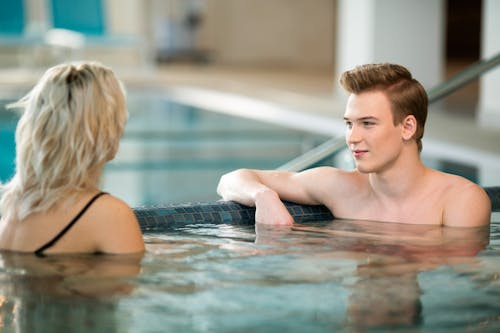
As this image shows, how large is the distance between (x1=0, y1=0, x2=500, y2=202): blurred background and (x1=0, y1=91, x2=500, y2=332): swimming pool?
3064 mm

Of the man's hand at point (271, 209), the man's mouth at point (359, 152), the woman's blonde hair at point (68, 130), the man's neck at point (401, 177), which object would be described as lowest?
the man's hand at point (271, 209)

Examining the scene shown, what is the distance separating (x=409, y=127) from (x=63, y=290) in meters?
1.31

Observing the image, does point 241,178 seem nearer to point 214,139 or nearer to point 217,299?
point 217,299

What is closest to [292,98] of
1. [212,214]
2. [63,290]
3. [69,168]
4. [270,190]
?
[212,214]

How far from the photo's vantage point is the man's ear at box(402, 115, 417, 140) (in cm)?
333

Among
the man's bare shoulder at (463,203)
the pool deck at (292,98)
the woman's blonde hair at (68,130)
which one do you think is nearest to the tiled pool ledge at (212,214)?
the man's bare shoulder at (463,203)

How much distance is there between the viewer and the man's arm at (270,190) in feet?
12.1

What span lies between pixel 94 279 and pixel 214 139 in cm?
699

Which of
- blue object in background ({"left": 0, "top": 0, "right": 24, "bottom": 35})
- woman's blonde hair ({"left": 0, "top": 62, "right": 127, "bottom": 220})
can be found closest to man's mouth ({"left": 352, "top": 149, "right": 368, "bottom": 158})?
woman's blonde hair ({"left": 0, "top": 62, "right": 127, "bottom": 220})

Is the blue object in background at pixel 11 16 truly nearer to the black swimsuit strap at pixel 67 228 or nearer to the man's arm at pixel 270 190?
the man's arm at pixel 270 190

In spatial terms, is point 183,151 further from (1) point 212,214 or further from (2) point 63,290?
(2) point 63,290

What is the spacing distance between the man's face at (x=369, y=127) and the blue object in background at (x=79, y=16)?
1247 cm

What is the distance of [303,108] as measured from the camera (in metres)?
11.1

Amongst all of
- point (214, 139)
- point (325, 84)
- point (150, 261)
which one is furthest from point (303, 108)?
point (150, 261)
